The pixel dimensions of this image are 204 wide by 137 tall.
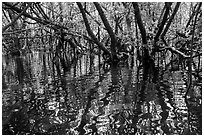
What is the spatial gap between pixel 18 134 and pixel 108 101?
2.18 m

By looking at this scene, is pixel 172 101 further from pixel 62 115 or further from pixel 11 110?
pixel 11 110

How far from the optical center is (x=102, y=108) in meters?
5.13

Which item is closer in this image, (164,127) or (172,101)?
(164,127)

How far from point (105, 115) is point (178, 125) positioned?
4.43 feet

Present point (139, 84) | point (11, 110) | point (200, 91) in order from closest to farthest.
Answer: point (11, 110), point (200, 91), point (139, 84)

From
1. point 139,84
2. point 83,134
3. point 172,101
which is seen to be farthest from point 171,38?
point 83,134

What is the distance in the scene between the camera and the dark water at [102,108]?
4215mm

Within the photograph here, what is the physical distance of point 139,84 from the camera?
7.35 metres

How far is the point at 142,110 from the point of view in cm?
498

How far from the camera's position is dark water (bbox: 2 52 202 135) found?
13.8ft

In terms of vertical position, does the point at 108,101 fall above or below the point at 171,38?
below

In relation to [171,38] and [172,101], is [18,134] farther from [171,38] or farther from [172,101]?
[171,38]

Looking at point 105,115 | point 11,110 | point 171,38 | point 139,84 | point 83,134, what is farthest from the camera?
point 171,38

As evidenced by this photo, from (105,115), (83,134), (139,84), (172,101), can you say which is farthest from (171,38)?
(83,134)
